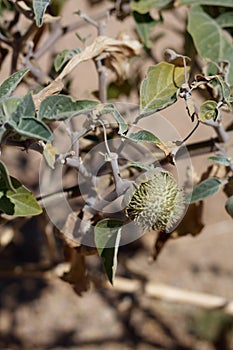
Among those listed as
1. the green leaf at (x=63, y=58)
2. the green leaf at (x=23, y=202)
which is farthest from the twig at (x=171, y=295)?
the green leaf at (x=23, y=202)

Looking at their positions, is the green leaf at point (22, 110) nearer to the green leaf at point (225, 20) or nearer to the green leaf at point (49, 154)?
the green leaf at point (49, 154)

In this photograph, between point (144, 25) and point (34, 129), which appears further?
point (144, 25)

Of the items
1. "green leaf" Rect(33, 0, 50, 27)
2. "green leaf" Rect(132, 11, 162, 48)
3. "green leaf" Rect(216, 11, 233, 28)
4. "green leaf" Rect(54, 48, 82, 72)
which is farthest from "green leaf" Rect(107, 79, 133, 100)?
"green leaf" Rect(33, 0, 50, 27)

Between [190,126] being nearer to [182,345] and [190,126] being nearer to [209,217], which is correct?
[209,217]

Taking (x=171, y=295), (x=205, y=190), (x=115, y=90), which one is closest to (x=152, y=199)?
(x=205, y=190)

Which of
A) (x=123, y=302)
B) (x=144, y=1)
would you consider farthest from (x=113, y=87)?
(x=123, y=302)

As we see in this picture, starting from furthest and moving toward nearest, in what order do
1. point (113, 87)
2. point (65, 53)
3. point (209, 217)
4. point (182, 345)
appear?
point (209, 217) < point (182, 345) < point (113, 87) < point (65, 53)

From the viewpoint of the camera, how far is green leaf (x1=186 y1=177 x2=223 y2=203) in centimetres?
93

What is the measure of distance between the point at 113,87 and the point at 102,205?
543 mm

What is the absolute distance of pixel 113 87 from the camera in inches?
54.7

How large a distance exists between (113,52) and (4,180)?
1.39 feet

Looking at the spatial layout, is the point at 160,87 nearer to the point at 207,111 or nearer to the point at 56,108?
the point at 207,111

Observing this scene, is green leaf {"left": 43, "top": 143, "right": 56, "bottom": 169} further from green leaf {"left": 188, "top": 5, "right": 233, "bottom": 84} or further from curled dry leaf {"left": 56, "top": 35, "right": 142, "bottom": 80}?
green leaf {"left": 188, "top": 5, "right": 233, "bottom": 84}

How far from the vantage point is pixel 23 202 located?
0.76m
